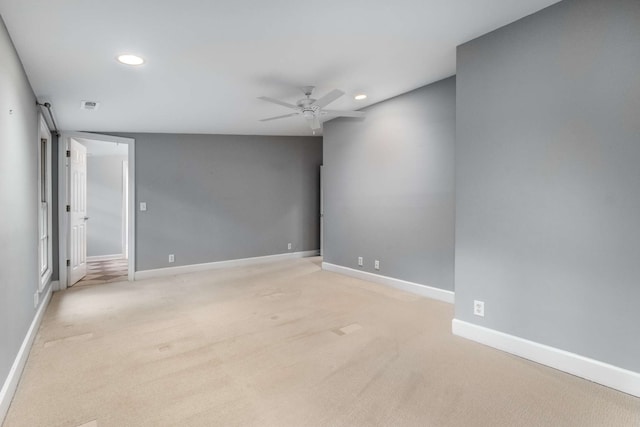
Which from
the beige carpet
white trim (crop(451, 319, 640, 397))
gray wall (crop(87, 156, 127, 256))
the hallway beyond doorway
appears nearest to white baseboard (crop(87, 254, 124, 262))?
gray wall (crop(87, 156, 127, 256))

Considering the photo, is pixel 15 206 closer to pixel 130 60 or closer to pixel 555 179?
pixel 130 60

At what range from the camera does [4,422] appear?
1.64m

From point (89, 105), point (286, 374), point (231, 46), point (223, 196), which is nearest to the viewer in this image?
point (286, 374)

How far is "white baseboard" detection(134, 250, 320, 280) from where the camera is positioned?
494 cm

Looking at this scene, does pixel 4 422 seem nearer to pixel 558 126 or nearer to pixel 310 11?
pixel 310 11

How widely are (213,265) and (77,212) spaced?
7.04 feet

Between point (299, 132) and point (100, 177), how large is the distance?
456cm

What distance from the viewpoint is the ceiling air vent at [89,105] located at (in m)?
3.40

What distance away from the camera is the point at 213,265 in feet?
18.0

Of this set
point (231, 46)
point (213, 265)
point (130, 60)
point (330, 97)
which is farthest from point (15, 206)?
point (213, 265)

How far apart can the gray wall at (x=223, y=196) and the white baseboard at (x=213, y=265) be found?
77mm

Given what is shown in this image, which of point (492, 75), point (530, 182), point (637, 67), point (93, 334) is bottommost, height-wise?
point (93, 334)

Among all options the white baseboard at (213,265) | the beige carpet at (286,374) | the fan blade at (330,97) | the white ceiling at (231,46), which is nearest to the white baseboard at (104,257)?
the white baseboard at (213,265)

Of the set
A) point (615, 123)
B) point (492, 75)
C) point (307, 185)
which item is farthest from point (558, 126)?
point (307, 185)
